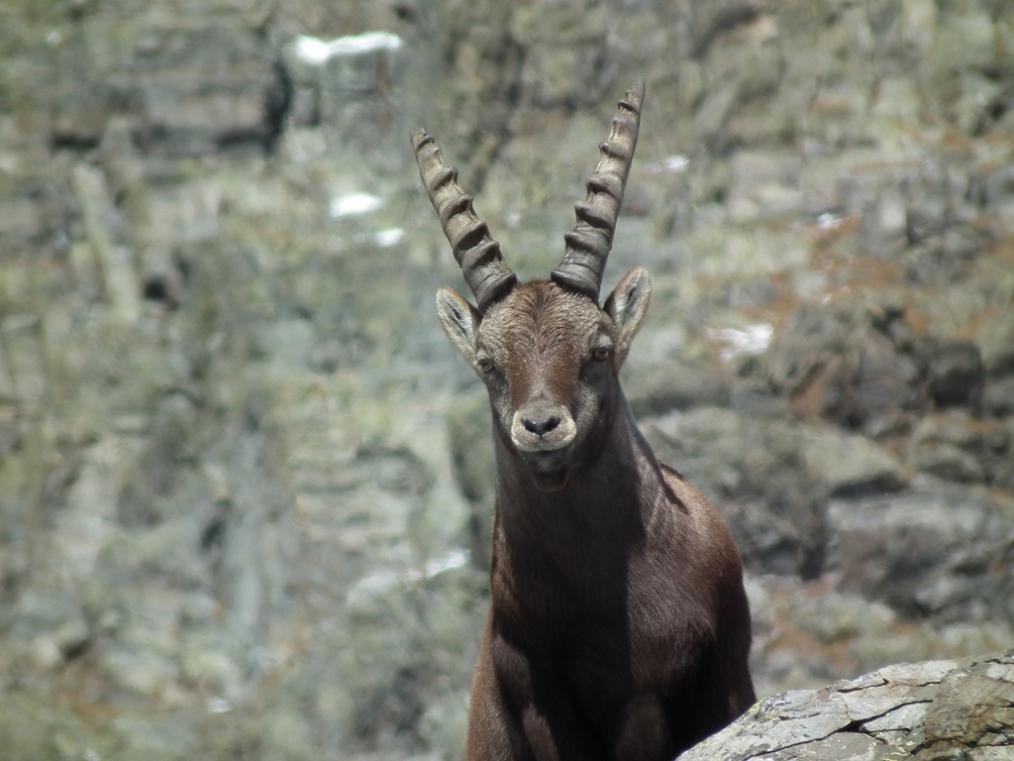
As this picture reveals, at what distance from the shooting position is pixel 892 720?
261 inches

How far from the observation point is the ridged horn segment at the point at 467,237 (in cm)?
918

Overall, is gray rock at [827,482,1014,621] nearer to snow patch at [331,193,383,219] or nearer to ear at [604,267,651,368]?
snow patch at [331,193,383,219]

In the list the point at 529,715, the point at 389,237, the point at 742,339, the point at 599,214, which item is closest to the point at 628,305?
the point at 599,214

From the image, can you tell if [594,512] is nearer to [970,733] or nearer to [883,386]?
[970,733]

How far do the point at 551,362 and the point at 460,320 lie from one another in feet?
3.68

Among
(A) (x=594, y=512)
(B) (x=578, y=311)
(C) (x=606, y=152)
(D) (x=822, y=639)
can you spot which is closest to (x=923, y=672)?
(A) (x=594, y=512)

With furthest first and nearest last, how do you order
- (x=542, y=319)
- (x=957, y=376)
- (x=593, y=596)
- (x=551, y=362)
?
(x=957, y=376), (x=542, y=319), (x=593, y=596), (x=551, y=362)

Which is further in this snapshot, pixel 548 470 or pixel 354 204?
pixel 354 204

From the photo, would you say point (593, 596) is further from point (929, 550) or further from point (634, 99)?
point (929, 550)

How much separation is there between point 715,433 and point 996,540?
3.92 meters

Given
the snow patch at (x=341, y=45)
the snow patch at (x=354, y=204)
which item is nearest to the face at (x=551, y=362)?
the snow patch at (x=354, y=204)

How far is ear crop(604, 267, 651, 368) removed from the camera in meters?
9.24

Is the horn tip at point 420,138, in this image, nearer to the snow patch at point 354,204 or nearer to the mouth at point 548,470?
the mouth at point 548,470

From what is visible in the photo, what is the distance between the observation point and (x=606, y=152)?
956cm
